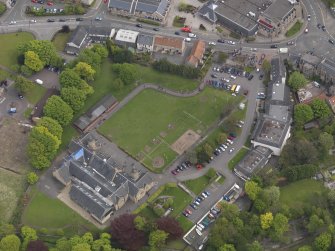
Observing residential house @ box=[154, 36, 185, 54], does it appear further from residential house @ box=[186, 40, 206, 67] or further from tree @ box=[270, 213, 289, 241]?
tree @ box=[270, 213, 289, 241]

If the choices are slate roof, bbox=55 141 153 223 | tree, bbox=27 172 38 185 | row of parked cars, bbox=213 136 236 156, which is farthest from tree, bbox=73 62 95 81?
row of parked cars, bbox=213 136 236 156

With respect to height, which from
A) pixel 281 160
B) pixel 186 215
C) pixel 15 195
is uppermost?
pixel 281 160

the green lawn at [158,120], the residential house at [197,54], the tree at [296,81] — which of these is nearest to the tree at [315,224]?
the green lawn at [158,120]

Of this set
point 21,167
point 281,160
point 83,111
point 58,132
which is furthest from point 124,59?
point 281,160

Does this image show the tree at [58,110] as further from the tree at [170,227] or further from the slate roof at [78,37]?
the tree at [170,227]

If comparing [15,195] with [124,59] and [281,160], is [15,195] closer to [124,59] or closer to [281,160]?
[124,59]

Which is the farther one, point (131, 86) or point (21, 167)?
point (131, 86)

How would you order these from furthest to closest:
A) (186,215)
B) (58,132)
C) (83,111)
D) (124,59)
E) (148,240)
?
(124,59) < (83,111) < (58,132) < (186,215) < (148,240)
